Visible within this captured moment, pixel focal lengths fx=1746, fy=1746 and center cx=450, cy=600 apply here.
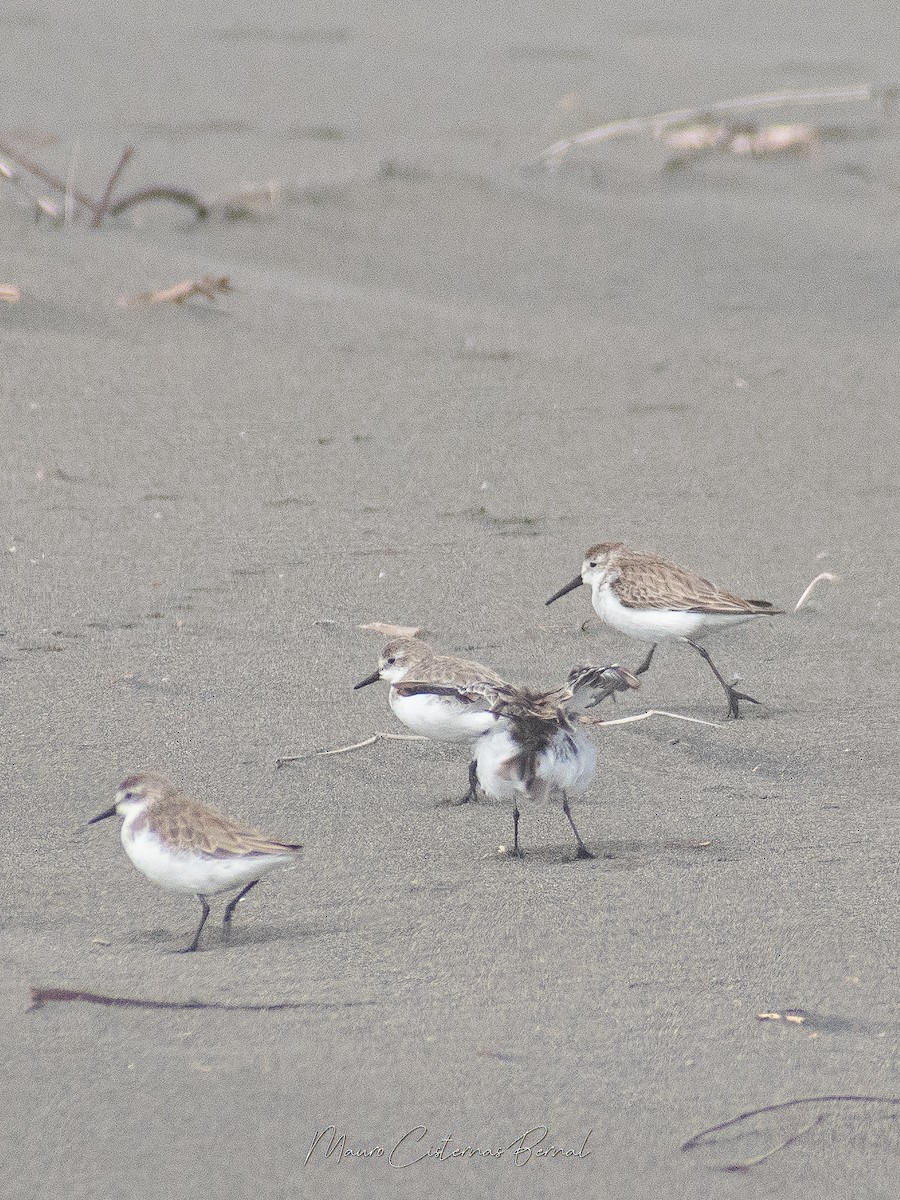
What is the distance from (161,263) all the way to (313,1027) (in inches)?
222

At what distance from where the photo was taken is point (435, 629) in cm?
529

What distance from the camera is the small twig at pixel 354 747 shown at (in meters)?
4.40

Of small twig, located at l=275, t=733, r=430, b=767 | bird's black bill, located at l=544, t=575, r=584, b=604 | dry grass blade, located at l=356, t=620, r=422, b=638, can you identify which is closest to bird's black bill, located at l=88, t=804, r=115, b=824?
small twig, located at l=275, t=733, r=430, b=767

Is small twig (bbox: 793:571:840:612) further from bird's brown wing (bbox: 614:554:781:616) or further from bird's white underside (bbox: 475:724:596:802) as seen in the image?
bird's white underside (bbox: 475:724:596:802)

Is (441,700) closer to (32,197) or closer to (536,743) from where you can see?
(536,743)

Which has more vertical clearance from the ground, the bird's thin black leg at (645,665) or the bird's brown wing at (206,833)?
the bird's brown wing at (206,833)

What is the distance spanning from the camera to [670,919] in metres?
3.45

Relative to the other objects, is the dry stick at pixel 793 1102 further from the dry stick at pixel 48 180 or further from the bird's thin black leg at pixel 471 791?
the dry stick at pixel 48 180

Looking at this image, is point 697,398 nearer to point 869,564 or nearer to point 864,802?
point 869,564

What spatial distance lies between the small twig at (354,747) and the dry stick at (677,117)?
6.43 metres

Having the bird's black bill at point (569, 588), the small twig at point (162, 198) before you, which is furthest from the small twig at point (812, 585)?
the small twig at point (162, 198)

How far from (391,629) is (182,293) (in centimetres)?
288

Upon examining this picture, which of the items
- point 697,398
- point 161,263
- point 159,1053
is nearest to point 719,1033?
point 159,1053

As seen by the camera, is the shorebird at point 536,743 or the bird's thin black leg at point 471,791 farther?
the bird's thin black leg at point 471,791
